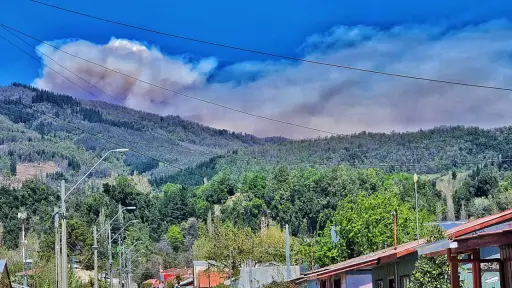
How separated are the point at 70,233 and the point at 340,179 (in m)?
57.8

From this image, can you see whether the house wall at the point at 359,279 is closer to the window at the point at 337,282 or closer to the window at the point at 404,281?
the window at the point at 337,282

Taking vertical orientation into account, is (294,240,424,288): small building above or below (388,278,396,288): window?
above

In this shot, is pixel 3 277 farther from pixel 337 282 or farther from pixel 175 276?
pixel 175 276

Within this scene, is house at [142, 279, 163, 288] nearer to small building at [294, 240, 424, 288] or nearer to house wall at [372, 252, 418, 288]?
small building at [294, 240, 424, 288]

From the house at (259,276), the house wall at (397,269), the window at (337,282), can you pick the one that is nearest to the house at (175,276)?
the house at (259,276)

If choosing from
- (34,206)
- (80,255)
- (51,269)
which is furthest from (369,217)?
(34,206)

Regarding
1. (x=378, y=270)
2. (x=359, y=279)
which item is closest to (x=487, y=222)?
(x=378, y=270)

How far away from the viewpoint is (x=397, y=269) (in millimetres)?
29484

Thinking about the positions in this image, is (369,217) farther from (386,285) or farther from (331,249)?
(386,285)

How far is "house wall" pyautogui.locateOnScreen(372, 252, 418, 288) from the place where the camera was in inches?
1099

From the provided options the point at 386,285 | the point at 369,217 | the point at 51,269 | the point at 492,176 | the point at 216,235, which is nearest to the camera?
the point at 386,285

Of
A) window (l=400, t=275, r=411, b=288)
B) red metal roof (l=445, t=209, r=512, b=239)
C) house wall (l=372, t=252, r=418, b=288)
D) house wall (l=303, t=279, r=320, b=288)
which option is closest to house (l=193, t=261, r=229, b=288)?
house wall (l=303, t=279, r=320, b=288)

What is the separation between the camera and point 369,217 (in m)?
60.3

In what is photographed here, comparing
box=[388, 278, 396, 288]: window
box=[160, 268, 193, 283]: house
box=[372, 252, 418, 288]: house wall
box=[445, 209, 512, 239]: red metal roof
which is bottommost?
box=[388, 278, 396, 288]: window
